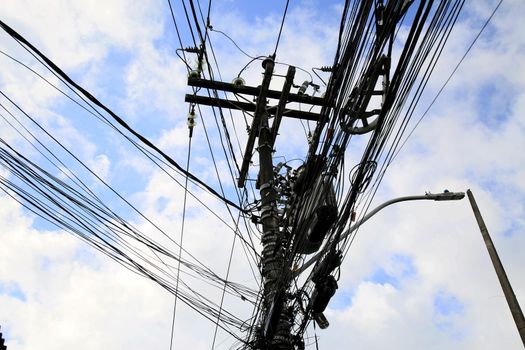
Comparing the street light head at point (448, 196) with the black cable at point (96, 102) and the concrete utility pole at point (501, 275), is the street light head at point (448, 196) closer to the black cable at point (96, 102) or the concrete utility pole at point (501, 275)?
the concrete utility pole at point (501, 275)

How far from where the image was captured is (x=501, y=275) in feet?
19.4

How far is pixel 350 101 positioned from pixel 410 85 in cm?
67

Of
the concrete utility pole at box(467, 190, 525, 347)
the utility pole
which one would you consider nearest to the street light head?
the concrete utility pole at box(467, 190, 525, 347)

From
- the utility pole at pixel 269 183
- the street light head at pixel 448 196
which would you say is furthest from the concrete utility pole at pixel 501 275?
the utility pole at pixel 269 183

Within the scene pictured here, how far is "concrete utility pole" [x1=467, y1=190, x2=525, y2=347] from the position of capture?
17.6 ft

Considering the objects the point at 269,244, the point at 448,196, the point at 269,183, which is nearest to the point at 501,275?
the point at 448,196

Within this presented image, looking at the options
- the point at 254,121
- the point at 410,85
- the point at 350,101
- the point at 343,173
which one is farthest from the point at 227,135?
the point at 410,85

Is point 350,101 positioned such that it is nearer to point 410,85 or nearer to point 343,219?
point 410,85

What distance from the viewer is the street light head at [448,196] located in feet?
22.2

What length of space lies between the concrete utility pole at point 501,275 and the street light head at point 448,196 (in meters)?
0.28

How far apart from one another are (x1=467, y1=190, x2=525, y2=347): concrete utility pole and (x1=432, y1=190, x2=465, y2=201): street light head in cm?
28

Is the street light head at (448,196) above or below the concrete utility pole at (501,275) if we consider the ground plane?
above

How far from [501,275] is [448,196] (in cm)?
134

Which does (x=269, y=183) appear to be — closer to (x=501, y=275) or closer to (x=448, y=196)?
(x=448, y=196)
